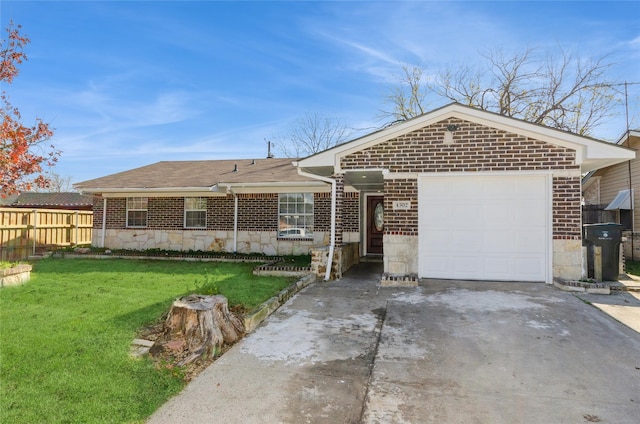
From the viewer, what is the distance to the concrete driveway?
2.92 meters

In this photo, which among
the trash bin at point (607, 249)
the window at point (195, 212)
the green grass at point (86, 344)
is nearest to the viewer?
the green grass at point (86, 344)

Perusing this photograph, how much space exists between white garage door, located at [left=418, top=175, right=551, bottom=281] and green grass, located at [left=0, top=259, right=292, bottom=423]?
12.0 ft

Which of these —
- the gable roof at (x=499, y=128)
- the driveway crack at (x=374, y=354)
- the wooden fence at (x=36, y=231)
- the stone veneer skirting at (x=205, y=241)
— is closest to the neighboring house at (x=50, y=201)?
the wooden fence at (x=36, y=231)

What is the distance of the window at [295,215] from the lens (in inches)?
500

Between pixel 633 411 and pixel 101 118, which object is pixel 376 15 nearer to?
pixel 633 411

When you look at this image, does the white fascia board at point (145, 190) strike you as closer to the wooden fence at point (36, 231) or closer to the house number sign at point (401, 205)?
the wooden fence at point (36, 231)

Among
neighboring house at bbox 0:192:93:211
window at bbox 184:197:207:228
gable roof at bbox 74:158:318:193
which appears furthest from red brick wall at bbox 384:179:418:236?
neighboring house at bbox 0:192:93:211

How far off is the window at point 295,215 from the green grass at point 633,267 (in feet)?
30.0

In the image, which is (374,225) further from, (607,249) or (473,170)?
(607,249)

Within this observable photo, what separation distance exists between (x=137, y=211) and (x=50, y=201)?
68.6ft

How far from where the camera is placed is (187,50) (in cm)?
1065

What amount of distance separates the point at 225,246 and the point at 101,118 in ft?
23.4

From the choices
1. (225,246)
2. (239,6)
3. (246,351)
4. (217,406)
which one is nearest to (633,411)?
(217,406)

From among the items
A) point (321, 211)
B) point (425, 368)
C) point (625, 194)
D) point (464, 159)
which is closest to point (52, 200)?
point (321, 211)
